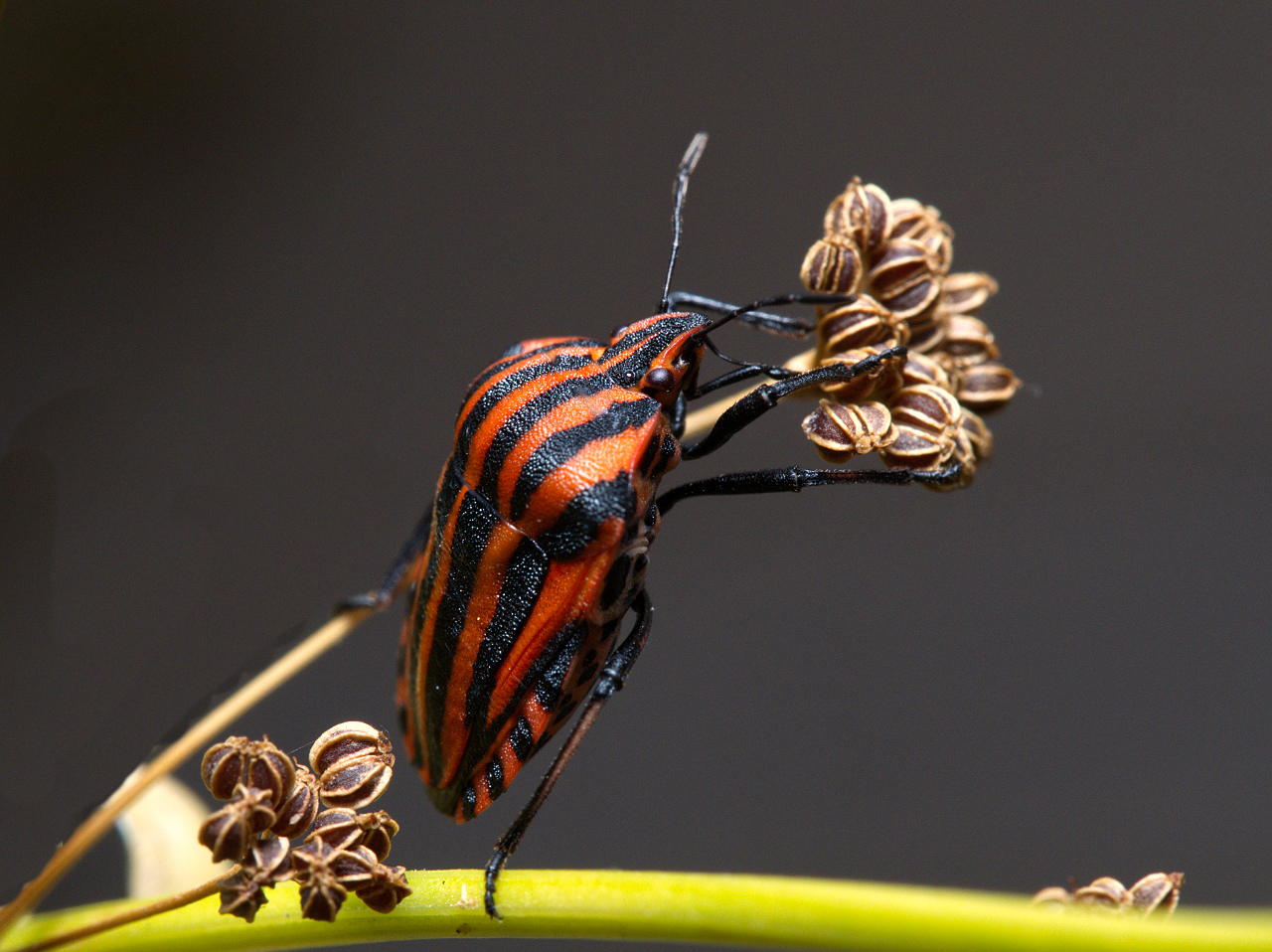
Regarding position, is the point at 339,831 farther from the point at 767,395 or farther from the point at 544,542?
the point at 767,395

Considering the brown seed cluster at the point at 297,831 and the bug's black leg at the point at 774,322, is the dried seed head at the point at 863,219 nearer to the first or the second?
the bug's black leg at the point at 774,322

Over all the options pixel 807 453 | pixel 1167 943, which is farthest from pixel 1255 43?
pixel 1167 943

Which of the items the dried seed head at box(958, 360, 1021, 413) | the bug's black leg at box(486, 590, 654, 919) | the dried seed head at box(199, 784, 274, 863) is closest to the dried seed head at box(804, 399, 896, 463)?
the dried seed head at box(958, 360, 1021, 413)

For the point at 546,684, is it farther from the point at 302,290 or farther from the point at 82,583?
the point at 302,290

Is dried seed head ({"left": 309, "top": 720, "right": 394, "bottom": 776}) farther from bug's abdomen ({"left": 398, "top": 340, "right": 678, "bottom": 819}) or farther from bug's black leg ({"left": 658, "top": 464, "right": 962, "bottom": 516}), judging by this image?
bug's black leg ({"left": 658, "top": 464, "right": 962, "bottom": 516})

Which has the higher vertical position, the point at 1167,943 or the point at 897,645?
the point at 1167,943

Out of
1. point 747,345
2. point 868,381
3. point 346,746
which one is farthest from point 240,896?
point 747,345

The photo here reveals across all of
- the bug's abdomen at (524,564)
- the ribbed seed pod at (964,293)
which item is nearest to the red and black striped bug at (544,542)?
the bug's abdomen at (524,564)
